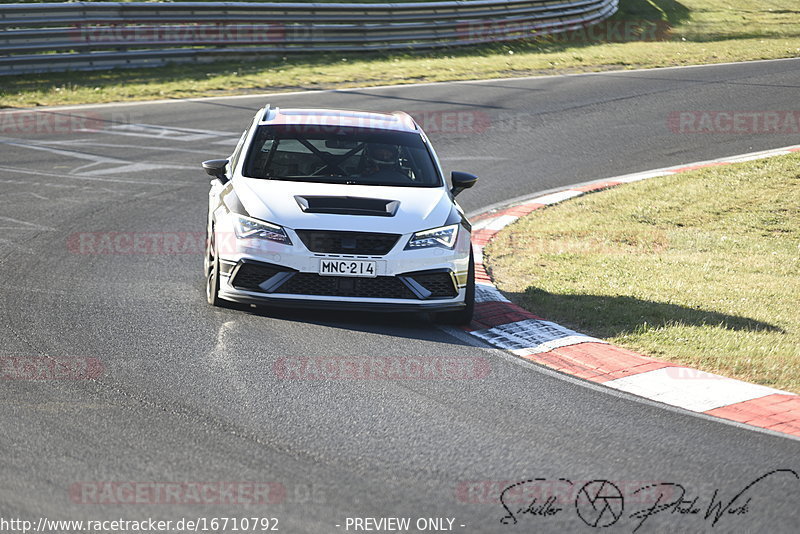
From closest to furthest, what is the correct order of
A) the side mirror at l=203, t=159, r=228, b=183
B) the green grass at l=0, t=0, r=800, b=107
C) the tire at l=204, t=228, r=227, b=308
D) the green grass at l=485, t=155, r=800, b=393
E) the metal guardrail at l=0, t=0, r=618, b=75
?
the green grass at l=485, t=155, r=800, b=393
the tire at l=204, t=228, r=227, b=308
the side mirror at l=203, t=159, r=228, b=183
the green grass at l=0, t=0, r=800, b=107
the metal guardrail at l=0, t=0, r=618, b=75

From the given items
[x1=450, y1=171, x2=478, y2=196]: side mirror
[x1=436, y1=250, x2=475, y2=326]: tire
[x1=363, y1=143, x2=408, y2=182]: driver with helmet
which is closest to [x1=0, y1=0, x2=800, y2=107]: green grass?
[x1=363, y1=143, x2=408, y2=182]: driver with helmet

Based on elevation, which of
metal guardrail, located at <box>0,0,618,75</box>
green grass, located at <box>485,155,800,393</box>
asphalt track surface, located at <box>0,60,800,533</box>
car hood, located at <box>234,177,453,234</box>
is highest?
metal guardrail, located at <box>0,0,618,75</box>

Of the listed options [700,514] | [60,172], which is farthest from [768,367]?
[60,172]

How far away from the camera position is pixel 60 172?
551 inches

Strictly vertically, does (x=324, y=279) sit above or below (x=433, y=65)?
below

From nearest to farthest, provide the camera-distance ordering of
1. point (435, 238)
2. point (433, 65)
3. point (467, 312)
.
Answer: point (435, 238) < point (467, 312) < point (433, 65)

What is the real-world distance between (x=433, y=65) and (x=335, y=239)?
17546mm

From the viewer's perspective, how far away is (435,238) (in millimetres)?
8219

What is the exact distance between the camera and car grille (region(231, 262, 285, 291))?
7.97 metres

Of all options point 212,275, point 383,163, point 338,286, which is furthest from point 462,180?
point 212,275

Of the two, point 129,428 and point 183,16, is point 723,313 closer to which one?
point 129,428

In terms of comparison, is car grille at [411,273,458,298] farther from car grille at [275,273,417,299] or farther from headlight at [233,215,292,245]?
headlight at [233,215,292,245]

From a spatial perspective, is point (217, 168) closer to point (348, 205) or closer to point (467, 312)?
point (348, 205)

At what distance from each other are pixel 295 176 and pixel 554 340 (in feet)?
8.57
